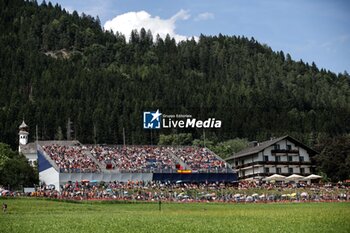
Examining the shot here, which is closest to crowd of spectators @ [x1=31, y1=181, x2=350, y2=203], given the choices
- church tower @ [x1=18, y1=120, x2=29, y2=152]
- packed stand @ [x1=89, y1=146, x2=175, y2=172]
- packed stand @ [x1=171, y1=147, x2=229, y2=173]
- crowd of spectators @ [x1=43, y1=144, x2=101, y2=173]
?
crowd of spectators @ [x1=43, y1=144, x2=101, y2=173]

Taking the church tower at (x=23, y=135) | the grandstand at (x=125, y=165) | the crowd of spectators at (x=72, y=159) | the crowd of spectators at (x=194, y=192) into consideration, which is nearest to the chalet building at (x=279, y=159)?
the grandstand at (x=125, y=165)

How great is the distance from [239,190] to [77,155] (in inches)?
1295

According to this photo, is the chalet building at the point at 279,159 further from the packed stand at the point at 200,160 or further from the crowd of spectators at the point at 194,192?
the crowd of spectators at the point at 194,192

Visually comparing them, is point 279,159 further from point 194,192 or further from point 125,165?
point 194,192

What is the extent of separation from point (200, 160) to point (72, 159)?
2449 cm

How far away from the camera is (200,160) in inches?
4459

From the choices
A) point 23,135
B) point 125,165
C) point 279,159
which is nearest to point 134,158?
point 125,165

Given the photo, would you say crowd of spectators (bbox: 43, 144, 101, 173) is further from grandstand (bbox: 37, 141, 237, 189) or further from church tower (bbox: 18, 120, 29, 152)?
church tower (bbox: 18, 120, 29, 152)

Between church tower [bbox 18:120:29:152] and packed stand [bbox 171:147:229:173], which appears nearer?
packed stand [bbox 171:147:229:173]

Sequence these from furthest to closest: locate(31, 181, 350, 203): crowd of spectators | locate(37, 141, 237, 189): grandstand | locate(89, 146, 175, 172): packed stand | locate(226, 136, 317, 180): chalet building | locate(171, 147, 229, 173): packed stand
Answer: locate(226, 136, 317, 180): chalet building < locate(171, 147, 229, 173): packed stand < locate(89, 146, 175, 172): packed stand < locate(37, 141, 237, 189): grandstand < locate(31, 181, 350, 203): crowd of spectators

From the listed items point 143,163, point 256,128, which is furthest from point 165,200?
point 256,128

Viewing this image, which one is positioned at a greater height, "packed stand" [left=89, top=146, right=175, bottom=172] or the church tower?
the church tower

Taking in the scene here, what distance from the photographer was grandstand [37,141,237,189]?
99875 millimetres

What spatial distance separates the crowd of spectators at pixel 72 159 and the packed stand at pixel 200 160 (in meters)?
18.1
